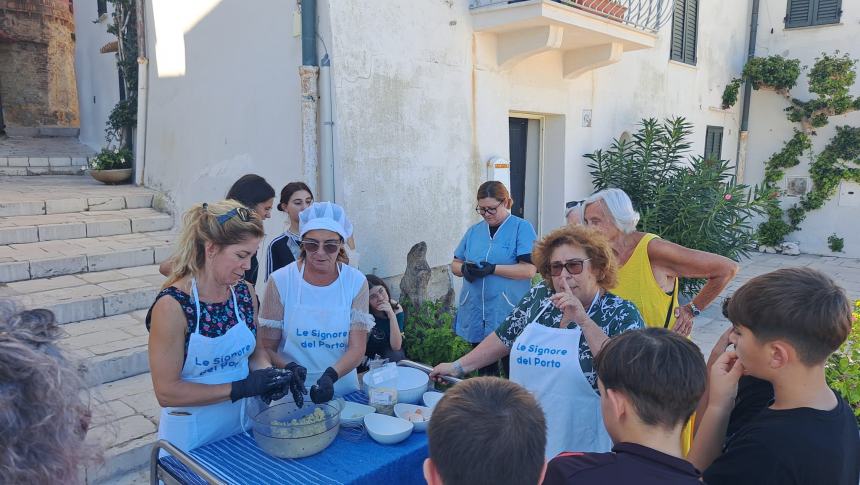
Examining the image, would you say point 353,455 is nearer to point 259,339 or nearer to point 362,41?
point 259,339

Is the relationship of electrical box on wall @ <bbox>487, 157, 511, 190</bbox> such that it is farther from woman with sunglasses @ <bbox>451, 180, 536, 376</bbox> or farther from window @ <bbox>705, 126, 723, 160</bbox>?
window @ <bbox>705, 126, 723, 160</bbox>

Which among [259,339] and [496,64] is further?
[496,64]

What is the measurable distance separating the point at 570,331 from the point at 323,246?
1210 mm

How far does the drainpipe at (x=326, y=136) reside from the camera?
15.5ft

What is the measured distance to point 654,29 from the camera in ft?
24.8

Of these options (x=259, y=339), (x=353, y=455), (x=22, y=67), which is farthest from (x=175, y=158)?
(x=22, y=67)

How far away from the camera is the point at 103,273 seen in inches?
210

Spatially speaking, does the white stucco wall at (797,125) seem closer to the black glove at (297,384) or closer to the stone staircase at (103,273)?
the stone staircase at (103,273)

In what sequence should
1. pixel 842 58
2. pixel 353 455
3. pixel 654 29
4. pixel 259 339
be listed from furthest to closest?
pixel 842 58, pixel 654 29, pixel 259 339, pixel 353 455

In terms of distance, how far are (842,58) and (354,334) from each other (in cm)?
1278

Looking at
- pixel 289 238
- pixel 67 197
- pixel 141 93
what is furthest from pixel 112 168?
pixel 289 238

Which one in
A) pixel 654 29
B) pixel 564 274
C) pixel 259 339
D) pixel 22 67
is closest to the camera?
pixel 564 274

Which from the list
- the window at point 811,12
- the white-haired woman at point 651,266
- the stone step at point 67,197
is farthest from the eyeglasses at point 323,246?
the window at point 811,12

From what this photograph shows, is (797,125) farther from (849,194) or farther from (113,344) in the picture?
(113,344)
